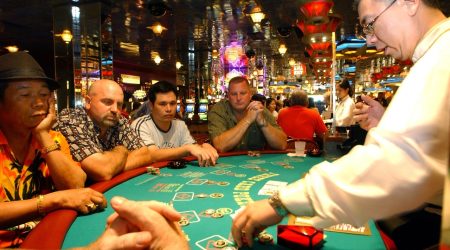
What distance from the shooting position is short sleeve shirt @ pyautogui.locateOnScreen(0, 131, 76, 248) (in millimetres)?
1599

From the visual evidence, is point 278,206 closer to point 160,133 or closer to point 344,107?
point 160,133

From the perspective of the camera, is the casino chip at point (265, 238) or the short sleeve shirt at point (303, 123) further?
the short sleeve shirt at point (303, 123)

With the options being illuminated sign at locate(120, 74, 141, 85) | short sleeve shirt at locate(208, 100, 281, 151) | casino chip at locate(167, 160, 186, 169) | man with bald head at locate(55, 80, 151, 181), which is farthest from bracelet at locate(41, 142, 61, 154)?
illuminated sign at locate(120, 74, 141, 85)

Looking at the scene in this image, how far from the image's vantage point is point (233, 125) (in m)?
3.95

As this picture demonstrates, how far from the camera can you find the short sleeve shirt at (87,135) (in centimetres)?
224

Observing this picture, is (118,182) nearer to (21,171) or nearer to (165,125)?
(21,171)

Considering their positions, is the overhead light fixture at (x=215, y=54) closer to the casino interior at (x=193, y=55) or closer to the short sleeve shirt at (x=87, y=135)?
the casino interior at (x=193, y=55)

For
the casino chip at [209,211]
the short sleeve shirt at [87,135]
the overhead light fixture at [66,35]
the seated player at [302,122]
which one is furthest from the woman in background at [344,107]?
the overhead light fixture at [66,35]

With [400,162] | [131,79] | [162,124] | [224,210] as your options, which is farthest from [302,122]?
[131,79]

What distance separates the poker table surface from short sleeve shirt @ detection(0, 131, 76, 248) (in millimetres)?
322

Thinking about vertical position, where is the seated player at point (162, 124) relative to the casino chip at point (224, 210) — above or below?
above

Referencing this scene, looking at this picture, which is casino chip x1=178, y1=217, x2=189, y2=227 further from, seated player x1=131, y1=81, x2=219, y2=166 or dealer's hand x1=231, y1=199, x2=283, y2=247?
seated player x1=131, y1=81, x2=219, y2=166

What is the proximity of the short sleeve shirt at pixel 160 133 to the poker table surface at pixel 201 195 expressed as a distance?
2.40 feet

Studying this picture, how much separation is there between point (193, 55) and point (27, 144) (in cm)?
1159
